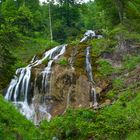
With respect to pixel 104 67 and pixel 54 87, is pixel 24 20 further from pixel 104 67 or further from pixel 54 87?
pixel 54 87

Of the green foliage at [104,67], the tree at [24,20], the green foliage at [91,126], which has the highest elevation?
the tree at [24,20]

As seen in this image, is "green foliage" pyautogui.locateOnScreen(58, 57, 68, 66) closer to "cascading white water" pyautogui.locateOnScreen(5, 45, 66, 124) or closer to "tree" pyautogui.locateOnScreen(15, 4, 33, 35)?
"cascading white water" pyautogui.locateOnScreen(5, 45, 66, 124)

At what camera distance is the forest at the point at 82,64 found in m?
12.6

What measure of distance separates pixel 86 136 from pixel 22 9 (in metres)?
35.2

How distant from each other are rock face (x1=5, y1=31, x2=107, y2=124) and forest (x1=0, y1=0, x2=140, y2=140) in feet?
0.62

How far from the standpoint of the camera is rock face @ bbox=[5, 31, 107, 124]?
965 inches

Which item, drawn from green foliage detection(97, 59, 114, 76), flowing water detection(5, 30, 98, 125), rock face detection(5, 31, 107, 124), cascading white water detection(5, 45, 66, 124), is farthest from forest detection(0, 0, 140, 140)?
cascading white water detection(5, 45, 66, 124)

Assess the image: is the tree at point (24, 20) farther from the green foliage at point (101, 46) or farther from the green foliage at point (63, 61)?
the green foliage at point (63, 61)

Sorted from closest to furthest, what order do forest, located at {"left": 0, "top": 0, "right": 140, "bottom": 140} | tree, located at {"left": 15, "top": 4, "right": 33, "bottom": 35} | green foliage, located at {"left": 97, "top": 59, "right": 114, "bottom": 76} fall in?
1. forest, located at {"left": 0, "top": 0, "right": 140, "bottom": 140}
2. green foliage, located at {"left": 97, "top": 59, "right": 114, "bottom": 76}
3. tree, located at {"left": 15, "top": 4, "right": 33, "bottom": 35}

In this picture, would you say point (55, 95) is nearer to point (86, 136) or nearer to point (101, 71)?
point (101, 71)

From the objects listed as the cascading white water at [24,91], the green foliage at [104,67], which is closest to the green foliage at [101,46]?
the green foliage at [104,67]

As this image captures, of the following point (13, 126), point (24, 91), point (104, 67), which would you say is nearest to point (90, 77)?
point (104, 67)

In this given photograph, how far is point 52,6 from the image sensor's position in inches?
2105

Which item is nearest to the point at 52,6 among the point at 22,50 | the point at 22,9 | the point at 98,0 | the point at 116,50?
the point at 22,9
